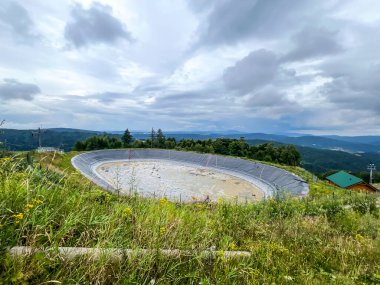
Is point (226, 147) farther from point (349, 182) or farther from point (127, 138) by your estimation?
point (127, 138)

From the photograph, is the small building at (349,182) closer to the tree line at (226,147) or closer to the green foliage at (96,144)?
the tree line at (226,147)

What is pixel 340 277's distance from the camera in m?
2.87

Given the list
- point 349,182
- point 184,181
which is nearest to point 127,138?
point 184,181

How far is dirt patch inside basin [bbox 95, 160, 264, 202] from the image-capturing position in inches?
1180

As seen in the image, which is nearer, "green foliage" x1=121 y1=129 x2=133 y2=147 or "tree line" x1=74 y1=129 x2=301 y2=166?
"tree line" x1=74 y1=129 x2=301 y2=166

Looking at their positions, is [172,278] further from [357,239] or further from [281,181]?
[281,181]

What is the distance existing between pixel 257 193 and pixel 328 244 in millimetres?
28857

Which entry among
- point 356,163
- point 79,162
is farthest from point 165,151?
point 356,163

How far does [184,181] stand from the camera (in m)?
36.6

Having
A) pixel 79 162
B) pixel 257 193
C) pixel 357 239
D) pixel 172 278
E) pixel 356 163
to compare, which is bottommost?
pixel 356 163

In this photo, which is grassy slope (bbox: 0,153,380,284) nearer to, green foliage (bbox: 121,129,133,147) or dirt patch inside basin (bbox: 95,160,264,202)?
dirt patch inside basin (bbox: 95,160,264,202)

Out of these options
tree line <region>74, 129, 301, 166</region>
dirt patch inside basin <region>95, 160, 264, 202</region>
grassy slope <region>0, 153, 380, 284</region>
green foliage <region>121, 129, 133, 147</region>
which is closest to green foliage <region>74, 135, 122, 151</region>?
tree line <region>74, 129, 301, 166</region>

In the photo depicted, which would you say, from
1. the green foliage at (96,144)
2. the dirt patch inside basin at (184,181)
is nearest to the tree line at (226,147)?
the green foliage at (96,144)

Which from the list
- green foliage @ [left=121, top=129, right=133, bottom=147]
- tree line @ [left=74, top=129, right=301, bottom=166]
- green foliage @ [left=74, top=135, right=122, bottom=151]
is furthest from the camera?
green foliage @ [left=121, top=129, right=133, bottom=147]
